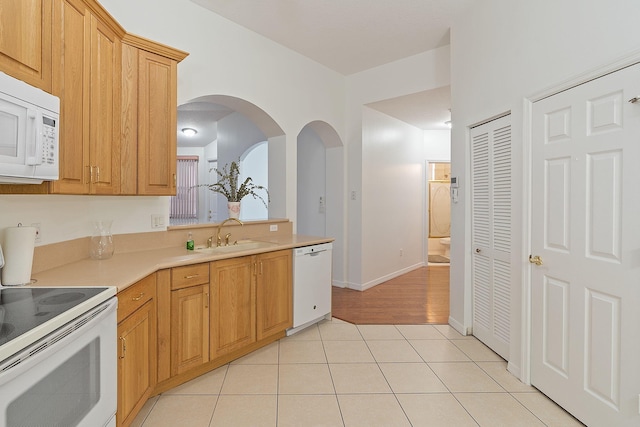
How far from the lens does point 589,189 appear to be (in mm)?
1908

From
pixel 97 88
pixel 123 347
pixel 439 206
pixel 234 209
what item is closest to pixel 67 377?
pixel 123 347

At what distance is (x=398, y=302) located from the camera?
14.2 feet

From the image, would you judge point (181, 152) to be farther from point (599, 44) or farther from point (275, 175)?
point (599, 44)

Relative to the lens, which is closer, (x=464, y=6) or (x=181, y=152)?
(x=464, y=6)

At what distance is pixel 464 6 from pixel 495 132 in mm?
1310

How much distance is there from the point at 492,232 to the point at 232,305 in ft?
7.40

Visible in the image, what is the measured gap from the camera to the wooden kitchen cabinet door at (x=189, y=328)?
7.34 feet

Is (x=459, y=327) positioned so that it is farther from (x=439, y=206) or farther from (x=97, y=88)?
(x=439, y=206)

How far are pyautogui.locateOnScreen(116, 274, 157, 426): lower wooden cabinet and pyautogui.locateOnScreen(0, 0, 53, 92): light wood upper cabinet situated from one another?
3.56 feet

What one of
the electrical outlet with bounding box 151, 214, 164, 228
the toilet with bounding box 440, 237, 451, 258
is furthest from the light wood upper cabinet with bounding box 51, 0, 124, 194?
the toilet with bounding box 440, 237, 451, 258

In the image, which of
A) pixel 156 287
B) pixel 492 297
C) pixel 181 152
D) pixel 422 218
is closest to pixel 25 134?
pixel 156 287

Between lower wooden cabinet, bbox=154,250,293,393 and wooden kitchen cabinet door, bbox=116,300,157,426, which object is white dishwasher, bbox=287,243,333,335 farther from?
wooden kitchen cabinet door, bbox=116,300,157,426

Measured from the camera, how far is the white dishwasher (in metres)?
3.18

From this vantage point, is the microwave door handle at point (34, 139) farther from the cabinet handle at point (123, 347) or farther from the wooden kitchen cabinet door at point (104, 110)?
the cabinet handle at point (123, 347)
